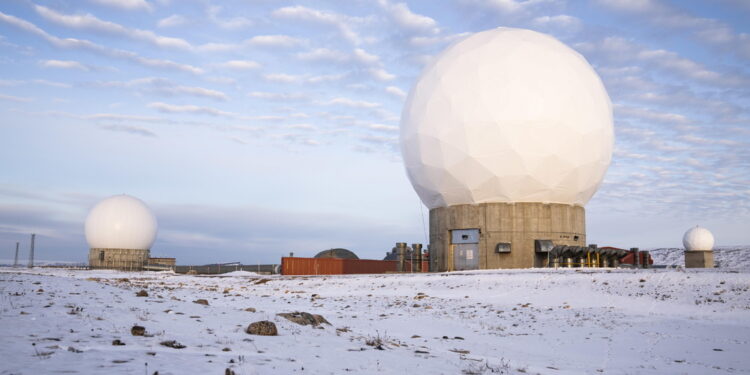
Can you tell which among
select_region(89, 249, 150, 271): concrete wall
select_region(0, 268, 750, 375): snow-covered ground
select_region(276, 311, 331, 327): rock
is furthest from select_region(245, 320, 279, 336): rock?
select_region(89, 249, 150, 271): concrete wall

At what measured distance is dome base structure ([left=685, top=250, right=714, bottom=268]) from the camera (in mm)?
51438

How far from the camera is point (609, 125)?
36406 mm

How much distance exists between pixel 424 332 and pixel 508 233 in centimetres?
2304

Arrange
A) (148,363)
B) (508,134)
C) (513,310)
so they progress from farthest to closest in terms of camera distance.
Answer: (508,134), (513,310), (148,363)

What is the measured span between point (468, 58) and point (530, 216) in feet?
34.4

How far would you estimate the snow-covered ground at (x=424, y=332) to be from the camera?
6695 millimetres

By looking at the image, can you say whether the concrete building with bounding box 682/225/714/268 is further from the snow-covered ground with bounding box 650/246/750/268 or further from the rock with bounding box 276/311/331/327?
the rock with bounding box 276/311/331/327

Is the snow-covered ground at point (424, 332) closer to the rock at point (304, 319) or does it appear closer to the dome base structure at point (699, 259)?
the rock at point (304, 319)

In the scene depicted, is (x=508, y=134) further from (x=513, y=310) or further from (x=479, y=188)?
(x=513, y=310)

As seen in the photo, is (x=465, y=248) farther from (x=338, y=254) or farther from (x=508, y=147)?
(x=338, y=254)

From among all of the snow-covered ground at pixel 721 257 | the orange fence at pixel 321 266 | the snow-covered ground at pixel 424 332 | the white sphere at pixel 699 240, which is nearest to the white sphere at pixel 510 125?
the orange fence at pixel 321 266

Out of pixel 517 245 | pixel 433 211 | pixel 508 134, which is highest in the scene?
pixel 508 134

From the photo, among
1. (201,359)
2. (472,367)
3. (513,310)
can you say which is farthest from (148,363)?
(513,310)

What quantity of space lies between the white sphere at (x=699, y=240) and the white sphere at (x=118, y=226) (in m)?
53.7
